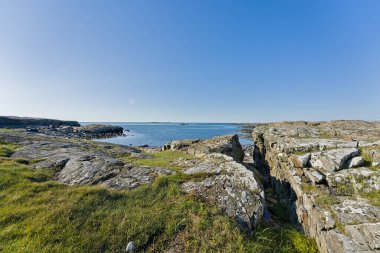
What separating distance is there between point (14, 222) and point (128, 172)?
5215 mm

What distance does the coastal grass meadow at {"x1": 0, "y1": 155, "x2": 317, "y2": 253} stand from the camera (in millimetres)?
5723

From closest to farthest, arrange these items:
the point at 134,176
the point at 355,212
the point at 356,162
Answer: the point at 355,212, the point at 356,162, the point at 134,176

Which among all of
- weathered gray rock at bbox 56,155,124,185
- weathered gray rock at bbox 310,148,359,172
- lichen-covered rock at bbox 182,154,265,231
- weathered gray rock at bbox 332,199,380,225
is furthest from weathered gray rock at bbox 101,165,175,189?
weathered gray rock at bbox 310,148,359,172

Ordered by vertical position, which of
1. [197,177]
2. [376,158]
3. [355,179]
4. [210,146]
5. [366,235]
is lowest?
[366,235]

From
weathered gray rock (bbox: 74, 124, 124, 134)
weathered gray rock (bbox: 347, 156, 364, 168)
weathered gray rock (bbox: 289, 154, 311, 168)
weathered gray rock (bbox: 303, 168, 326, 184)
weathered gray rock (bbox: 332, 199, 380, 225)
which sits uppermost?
weathered gray rock (bbox: 347, 156, 364, 168)

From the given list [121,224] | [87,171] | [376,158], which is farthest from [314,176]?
[87,171]

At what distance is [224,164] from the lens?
434 inches

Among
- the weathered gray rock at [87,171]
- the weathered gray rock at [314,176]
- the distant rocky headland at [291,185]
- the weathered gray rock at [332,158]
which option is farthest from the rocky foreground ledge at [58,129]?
the weathered gray rock at [332,158]

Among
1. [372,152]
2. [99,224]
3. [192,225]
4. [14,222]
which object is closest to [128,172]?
[99,224]

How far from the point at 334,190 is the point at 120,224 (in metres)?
9.88

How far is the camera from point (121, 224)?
6.45 m

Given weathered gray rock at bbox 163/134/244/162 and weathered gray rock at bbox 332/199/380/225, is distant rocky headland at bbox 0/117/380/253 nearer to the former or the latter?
weathered gray rock at bbox 332/199/380/225

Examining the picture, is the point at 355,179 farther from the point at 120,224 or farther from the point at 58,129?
the point at 58,129

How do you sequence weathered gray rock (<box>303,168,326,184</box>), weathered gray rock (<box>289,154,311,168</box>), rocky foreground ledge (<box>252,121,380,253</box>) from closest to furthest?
rocky foreground ledge (<box>252,121,380,253</box>) < weathered gray rock (<box>303,168,326,184</box>) < weathered gray rock (<box>289,154,311,168</box>)
